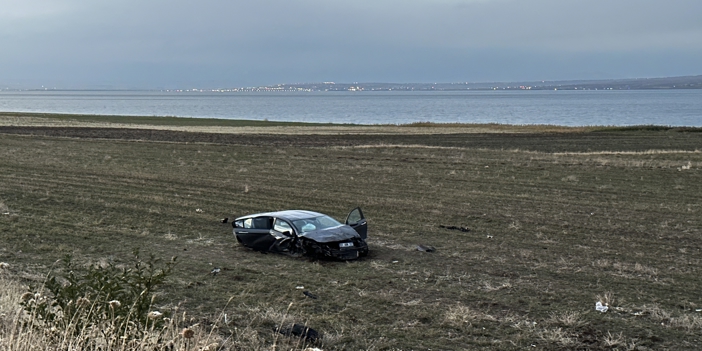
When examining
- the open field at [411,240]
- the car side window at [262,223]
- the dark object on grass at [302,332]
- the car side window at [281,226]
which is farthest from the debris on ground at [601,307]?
the car side window at [262,223]

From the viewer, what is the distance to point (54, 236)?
18.8 m

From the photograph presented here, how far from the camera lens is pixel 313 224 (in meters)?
17.5

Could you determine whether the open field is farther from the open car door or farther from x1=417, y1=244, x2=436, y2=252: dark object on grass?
the open car door

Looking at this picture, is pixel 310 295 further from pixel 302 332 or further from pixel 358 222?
pixel 358 222

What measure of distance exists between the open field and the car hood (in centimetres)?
63

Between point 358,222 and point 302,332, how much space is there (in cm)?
764

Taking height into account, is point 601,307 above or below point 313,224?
below

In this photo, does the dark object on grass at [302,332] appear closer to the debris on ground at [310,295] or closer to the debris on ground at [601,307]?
the debris on ground at [310,295]

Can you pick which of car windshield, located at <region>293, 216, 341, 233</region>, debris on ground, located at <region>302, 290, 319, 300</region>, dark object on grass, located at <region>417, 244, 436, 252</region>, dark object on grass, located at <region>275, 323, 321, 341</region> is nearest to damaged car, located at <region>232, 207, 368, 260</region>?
car windshield, located at <region>293, 216, 341, 233</region>

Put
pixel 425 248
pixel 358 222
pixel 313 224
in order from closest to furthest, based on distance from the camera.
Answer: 1. pixel 313 224
2. pixel 425 248
3. pixel 358 222

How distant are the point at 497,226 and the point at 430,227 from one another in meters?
2.16

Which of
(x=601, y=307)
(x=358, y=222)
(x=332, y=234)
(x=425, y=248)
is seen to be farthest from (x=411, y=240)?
(x=601, y=307)

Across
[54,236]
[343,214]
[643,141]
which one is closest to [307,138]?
[643,141]

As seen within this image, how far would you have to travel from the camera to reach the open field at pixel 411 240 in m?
12.0
